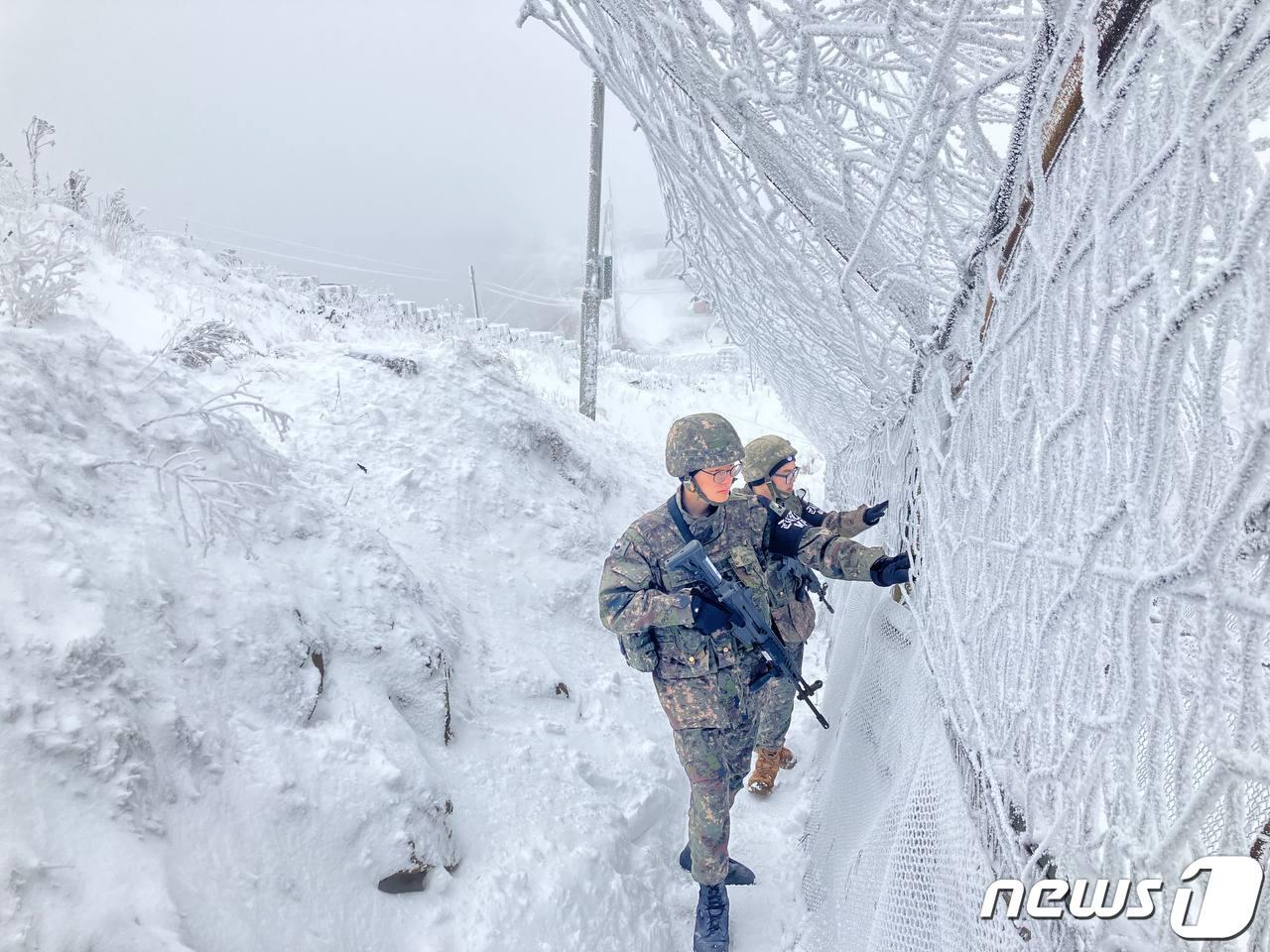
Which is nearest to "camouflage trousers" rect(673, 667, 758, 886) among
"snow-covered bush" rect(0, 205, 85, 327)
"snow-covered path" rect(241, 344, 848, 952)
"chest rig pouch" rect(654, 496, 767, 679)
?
"chest rig pouch" rect(654, 496, 767, 679)

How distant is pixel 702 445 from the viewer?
2092mm

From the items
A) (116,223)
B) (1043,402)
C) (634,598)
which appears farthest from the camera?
(116,223)

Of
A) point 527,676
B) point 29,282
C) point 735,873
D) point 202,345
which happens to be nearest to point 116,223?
A: point 202,345

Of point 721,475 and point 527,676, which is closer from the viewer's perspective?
point 721,475

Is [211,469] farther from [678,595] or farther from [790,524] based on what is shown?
[790,524]

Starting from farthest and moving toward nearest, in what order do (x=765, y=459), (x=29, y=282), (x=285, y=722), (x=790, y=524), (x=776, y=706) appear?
(x=765, y=459) < (x=776, y=706) < (x=29, y=282) < (x=790, y=524) < (x=285, y=722)

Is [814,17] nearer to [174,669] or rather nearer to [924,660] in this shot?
[924,660]

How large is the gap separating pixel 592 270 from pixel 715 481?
602 cm

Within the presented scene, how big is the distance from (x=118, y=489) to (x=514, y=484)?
263 cm

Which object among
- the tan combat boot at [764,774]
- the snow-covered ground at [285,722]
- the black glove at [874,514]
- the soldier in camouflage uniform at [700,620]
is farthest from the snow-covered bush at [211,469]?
the tan combat boot at [764,774]

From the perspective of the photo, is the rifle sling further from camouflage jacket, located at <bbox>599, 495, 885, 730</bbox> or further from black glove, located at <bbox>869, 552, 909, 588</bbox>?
black glove, located at <bbox>869, 552, 909, 588</bbox>

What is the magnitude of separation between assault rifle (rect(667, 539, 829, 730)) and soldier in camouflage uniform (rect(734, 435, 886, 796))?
0.57 ft

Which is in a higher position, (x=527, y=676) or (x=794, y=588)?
(x=794, y=588)

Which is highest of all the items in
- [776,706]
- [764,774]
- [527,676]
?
[776,706]
